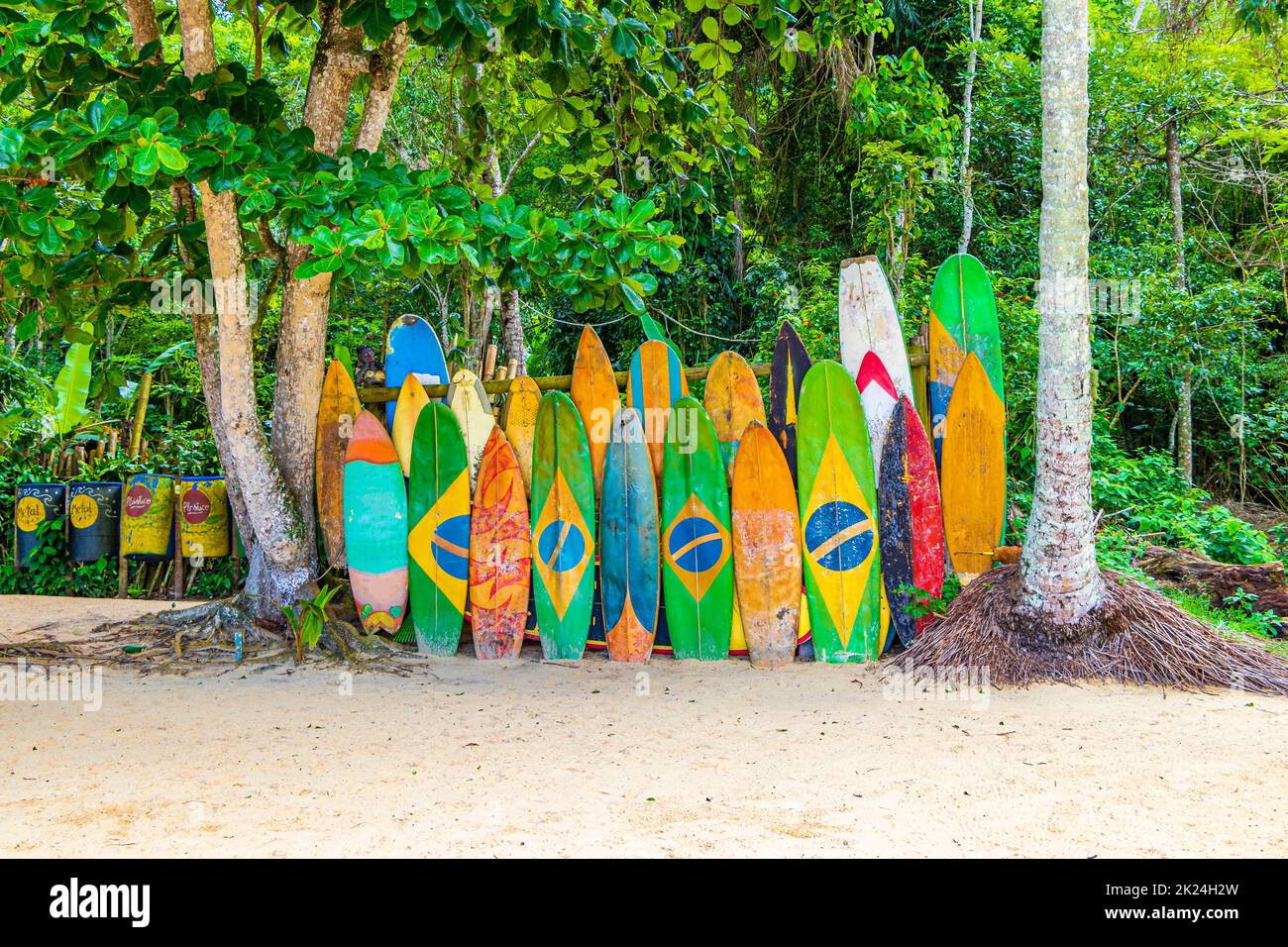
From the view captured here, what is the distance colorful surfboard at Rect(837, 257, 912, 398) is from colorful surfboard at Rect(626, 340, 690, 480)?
77 centimetres

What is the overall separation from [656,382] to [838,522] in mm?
1037

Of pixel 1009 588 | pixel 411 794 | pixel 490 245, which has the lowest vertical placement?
pixel 411 794

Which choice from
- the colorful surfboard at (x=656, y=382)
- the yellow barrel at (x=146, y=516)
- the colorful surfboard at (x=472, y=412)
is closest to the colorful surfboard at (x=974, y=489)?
the colorful surfboard at (x=656, y=382)

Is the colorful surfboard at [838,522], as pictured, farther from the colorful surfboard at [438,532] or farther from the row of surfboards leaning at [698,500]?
the colorful surfboard at [438,532]

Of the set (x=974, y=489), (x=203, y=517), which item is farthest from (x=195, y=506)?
(x=974, y=489)

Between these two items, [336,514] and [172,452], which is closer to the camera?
[336,514]

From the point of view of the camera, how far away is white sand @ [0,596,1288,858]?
2.16 m

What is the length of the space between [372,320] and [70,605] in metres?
5.33

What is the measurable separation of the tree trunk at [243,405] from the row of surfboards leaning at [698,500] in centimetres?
26

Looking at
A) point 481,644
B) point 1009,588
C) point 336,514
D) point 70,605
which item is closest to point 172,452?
point 70,605

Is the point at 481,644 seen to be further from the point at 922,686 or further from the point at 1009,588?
the point at 1009,588

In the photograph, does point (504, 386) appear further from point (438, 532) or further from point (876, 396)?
point (876, 396)

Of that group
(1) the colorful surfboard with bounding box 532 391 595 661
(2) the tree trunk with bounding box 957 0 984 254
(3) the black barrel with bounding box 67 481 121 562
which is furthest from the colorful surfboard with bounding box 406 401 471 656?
(2) the tree trunk with bounding box 957 0 984 254

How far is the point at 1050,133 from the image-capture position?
3.62 meters
